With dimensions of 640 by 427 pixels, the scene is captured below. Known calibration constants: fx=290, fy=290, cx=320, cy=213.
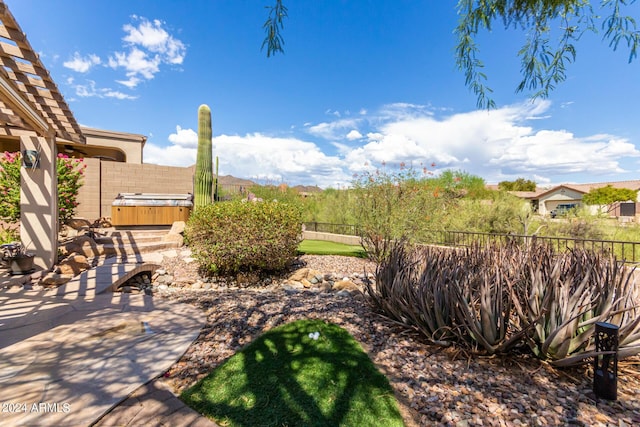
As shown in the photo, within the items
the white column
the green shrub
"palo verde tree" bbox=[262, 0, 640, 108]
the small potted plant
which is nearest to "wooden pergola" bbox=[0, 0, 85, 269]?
the white column

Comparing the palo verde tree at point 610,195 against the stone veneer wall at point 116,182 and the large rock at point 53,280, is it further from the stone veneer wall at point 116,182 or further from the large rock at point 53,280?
the large rock at point 53,280

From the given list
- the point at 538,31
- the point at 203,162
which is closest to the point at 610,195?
the point at 538,31

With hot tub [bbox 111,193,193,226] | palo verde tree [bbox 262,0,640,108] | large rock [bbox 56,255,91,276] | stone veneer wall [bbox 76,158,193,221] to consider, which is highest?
palo verde tree [bbox 262,0,640,108]

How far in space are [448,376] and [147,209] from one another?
10.6 metres

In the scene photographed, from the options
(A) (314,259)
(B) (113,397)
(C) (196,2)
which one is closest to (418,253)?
(B) (113,397)

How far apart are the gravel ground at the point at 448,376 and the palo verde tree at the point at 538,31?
3047mm

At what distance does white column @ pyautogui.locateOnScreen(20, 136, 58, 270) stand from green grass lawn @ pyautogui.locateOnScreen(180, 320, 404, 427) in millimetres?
5659

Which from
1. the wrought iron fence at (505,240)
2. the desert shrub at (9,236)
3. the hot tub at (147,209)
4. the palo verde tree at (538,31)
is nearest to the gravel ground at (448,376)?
the palo verde tree at (538,31)

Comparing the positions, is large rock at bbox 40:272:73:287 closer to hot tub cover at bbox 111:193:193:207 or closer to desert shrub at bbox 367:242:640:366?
hot tub cover at bbox 111:193:193:207

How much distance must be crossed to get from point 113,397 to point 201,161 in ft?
30.2

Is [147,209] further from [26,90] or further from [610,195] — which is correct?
[610,195]

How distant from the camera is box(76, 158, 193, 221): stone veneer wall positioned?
10695 millimetres

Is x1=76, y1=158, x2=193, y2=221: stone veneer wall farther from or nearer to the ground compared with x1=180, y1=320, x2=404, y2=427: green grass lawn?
farther from the ground

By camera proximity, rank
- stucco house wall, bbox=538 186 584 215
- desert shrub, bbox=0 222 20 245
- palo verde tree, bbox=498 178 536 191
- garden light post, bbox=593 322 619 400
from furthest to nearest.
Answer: palo verde tree, bbox=498 178 536 191, stucco house wall, bbox=538 186 584 215, desert shrub, bbox=0 222 20 245, garden light post, bbox=593 322 619 400
